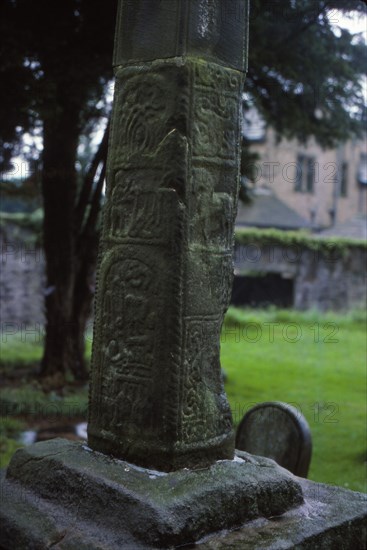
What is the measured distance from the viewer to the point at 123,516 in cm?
340

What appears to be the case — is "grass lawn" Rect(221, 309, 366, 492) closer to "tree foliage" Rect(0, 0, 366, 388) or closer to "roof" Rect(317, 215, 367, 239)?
"tree foliage" Rect(0, 0, 366, 388)

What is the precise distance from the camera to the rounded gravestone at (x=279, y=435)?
507cm

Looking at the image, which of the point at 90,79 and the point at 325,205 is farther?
the point at 325,205

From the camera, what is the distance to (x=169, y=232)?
3625 millimetres

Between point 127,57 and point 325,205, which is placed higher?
point 325,205

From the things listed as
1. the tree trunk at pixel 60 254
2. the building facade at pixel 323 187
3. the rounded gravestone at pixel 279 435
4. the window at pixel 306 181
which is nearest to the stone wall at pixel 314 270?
the tree trunk at pixel 60 254

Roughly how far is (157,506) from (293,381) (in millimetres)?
7471

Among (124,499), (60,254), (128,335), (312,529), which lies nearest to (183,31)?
(128,335)

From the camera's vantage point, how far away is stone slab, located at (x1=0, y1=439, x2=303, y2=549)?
10.9 feet

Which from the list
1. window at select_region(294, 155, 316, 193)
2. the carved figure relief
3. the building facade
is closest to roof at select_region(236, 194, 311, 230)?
the building facade

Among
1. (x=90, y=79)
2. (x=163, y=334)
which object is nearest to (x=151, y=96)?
(x=163, y=334)

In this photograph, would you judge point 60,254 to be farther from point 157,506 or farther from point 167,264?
point 157,506

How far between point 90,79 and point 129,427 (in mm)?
5546

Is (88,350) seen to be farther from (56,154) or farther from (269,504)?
(269,504)
